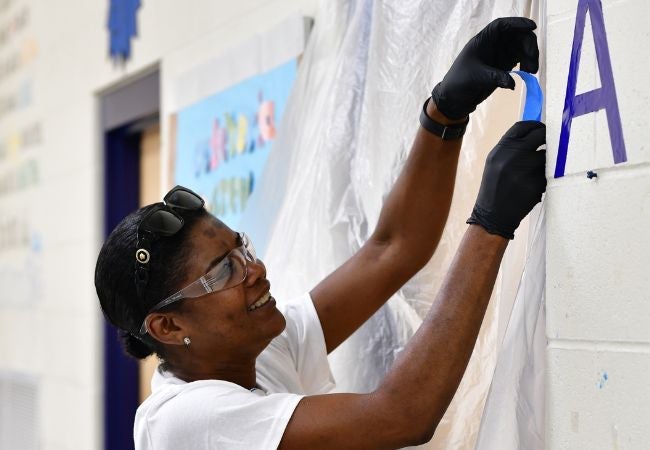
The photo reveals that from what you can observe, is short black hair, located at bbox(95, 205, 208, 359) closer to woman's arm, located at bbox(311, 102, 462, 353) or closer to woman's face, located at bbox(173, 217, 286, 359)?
woman's face, located at bbox(173, 217, 286, 359)

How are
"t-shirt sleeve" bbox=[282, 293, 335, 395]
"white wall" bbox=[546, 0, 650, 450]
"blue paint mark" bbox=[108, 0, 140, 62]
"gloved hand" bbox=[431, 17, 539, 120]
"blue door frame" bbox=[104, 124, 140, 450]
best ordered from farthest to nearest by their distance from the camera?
"blue door frame" bbox=[104, 124, 140, 450] → "blue paint mark" bbox=[108, 0, 140, 62] → "t-shirt sleeve" bbox=[282, 293, 335, 395] → "gloved hand" bbox=[431, 17, 539, 120] → "white wall" bbox=[546, 0, 650, 450]

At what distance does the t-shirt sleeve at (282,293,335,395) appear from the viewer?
134cm

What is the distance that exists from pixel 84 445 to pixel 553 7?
2453 mm

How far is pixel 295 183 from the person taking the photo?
1.56m

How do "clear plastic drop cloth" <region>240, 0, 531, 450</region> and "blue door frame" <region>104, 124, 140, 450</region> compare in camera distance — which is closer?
"clear plastic drop cloth" <region>240, 0, 531, 450</region>

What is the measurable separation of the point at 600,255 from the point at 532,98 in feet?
0.67

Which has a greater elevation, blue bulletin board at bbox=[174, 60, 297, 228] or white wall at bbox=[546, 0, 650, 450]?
blue bulletin board at bbox=[174, 60, 297, 228]

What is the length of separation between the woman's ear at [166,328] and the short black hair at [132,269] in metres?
0.01

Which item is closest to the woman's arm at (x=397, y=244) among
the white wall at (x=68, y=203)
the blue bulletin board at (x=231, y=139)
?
the blue bulletin board at (x=231, y=139)

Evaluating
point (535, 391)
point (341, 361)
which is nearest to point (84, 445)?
point (341, 361)

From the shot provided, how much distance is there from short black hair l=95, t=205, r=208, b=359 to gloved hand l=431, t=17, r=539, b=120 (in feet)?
1.28

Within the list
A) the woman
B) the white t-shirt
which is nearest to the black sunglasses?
the woman

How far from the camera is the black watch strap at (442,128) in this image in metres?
1.20

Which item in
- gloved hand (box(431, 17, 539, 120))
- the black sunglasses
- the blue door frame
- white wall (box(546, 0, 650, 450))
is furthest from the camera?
the blue door frame
